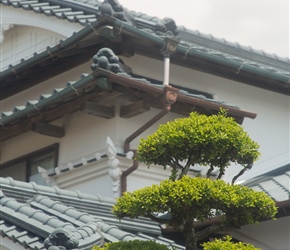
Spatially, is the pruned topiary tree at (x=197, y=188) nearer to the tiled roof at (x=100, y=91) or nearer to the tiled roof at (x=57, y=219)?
the tiled roof at (x=57, y=219)

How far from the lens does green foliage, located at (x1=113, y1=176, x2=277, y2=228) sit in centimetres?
772

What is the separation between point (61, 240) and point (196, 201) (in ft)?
4.92

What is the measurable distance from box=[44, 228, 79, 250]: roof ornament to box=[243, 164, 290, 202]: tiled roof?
3.74m

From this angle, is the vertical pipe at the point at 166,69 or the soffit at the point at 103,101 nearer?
the soffit at the point at 103,101

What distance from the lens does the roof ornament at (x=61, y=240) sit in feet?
27.5

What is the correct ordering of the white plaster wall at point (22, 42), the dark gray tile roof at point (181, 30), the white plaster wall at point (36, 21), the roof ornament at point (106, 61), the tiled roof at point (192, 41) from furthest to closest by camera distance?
the white plaster wall at point (22, 42)
the white plaster wall at point (36, 21)
the dark gray tile roof at point (181, 30)
the tiled roof at point (192, 41)
the roof ornament at point (106, 61)

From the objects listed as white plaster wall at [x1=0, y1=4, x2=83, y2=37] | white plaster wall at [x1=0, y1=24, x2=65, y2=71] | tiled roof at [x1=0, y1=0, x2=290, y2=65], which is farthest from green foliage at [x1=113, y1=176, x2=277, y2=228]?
white plaster wall at [x1=0, y1=24, x2=65, y2=71]

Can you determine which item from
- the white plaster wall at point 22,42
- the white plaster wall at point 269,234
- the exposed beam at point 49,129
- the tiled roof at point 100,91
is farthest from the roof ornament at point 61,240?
the white plaster wall at point 22,42

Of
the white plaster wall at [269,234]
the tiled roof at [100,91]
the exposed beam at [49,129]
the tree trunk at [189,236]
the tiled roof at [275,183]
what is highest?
the exposed beam at [49,129]

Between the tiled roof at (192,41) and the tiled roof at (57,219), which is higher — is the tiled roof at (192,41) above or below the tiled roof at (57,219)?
above

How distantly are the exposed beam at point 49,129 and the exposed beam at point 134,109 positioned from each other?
1390mm

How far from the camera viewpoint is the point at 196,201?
772 cm

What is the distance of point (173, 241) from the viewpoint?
11.1 metres

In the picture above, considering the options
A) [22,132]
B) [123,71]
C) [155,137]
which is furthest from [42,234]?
[22,132]
